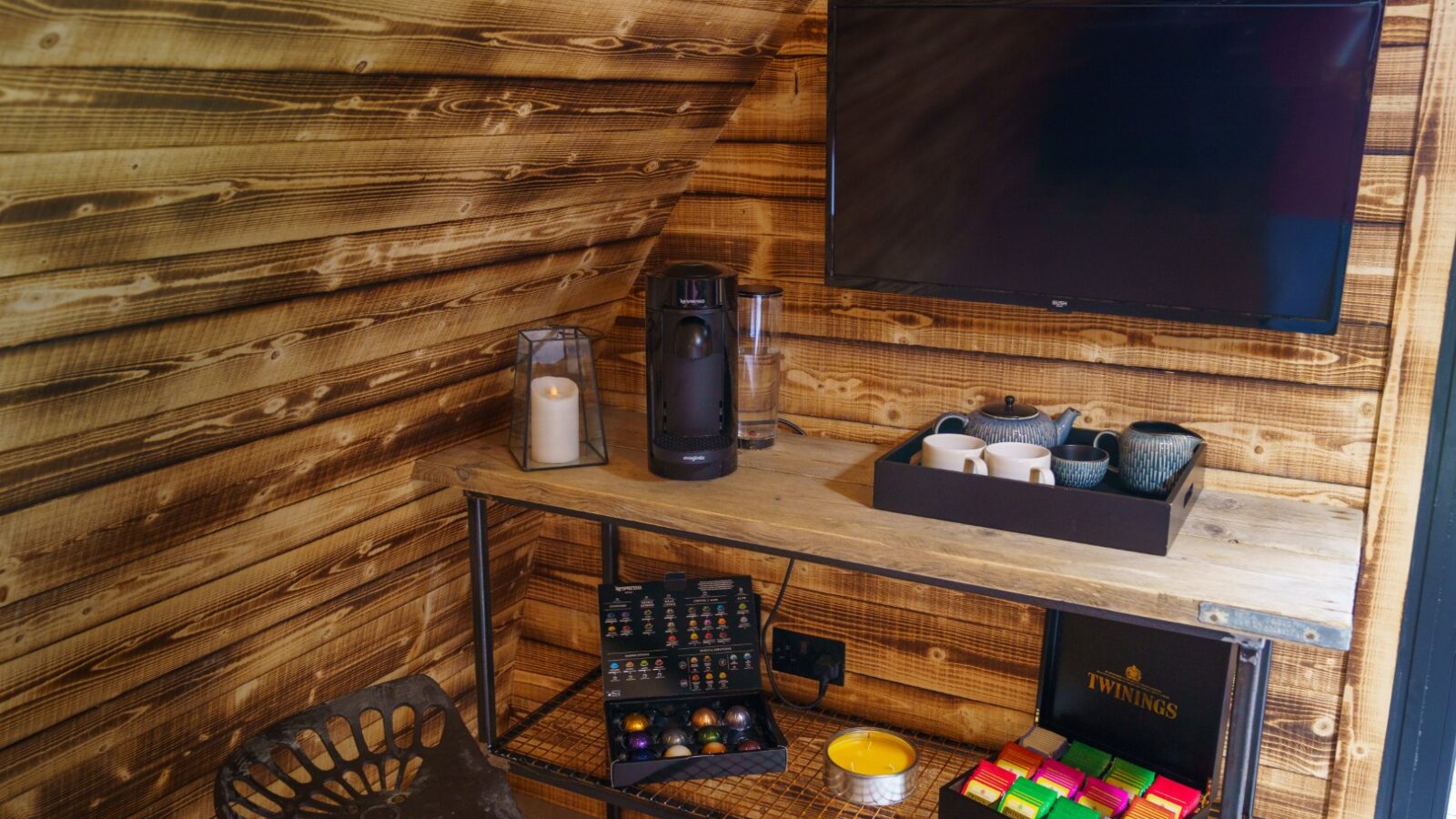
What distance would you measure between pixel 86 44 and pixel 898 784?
1.47 m

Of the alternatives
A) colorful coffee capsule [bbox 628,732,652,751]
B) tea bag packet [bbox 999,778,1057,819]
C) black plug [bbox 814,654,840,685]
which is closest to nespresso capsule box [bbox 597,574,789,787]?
colorful coffee capsule [bbox 628,732,652,751]

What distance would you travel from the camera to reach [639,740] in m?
1.86

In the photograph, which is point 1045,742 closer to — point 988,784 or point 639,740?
point 988,784

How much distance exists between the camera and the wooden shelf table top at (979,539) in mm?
1350

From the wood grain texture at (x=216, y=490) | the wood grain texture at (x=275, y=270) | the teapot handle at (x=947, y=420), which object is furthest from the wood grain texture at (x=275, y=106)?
the teapot handle at (x=947, y=420)

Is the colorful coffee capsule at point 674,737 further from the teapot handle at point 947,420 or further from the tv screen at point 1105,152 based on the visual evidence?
the tv screen at point 1105,152

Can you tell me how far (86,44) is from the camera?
3.27ft

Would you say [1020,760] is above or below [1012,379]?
below

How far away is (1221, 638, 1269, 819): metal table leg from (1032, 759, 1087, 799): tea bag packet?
254 mm

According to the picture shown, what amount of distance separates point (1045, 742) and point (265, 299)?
4.26ft

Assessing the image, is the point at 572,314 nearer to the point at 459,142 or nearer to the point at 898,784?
the point at 459,142

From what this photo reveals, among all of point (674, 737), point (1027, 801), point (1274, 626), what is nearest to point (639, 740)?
point (674, 737)

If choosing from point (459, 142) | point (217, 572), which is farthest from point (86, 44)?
point (217, 572)

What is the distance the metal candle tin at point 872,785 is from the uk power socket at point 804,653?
0.27 meters
